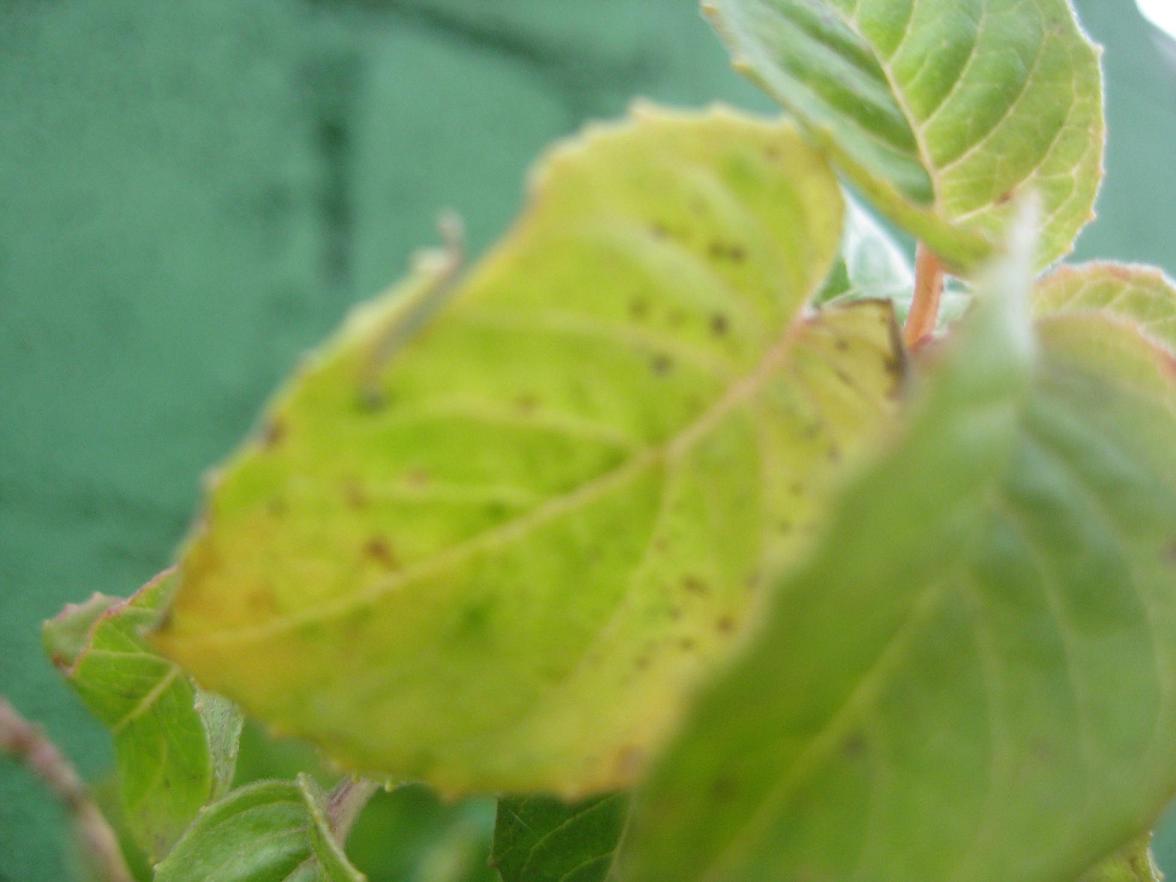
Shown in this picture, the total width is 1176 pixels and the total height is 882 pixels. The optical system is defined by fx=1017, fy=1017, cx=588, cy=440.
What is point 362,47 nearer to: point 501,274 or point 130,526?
point 130,526

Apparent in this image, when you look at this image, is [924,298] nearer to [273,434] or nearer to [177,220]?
[273,434]

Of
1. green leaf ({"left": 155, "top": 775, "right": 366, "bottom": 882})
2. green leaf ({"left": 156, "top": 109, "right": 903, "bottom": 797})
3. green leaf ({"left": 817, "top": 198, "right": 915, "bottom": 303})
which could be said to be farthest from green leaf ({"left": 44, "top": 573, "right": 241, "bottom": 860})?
green leaf ({"left": 817, "top": 198, "right": 915, "bottom": 303})

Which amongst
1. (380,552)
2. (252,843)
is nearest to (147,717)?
(252,843)

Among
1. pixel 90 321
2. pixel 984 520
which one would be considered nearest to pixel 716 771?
pixel 984 520

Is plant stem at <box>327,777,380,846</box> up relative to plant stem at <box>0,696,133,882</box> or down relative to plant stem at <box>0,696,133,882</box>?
up

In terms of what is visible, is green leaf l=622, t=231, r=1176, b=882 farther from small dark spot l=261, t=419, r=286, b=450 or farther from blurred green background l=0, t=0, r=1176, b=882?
blurred green background l=0, t=0, r=1176, b=882

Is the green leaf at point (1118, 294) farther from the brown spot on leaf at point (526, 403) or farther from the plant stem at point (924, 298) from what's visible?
the brown spot on leaf at point (526, 403)
